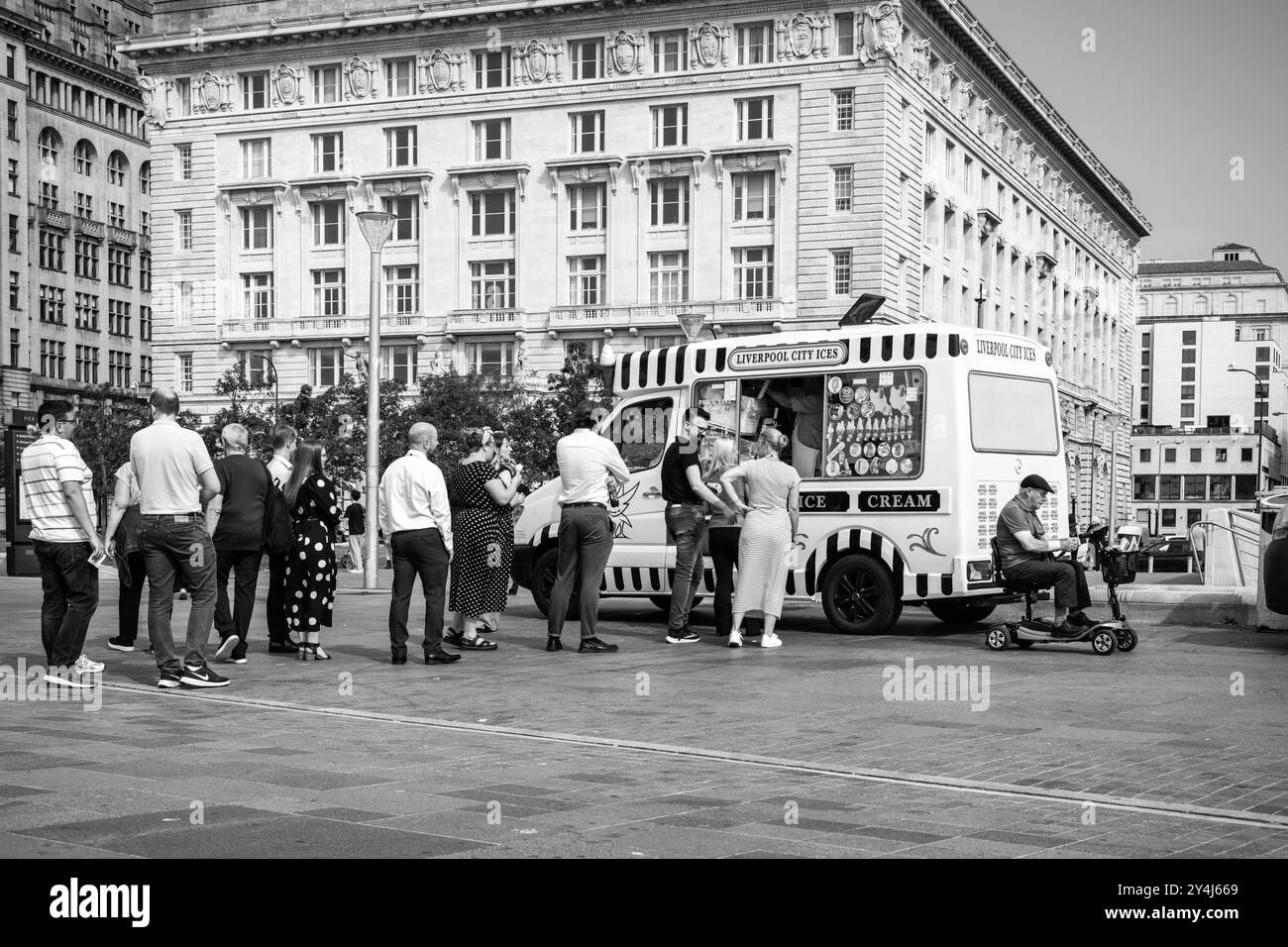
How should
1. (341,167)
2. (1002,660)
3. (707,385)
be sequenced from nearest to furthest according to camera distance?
(1002,660), (707,385), (341,167)

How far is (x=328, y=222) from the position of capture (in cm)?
7538

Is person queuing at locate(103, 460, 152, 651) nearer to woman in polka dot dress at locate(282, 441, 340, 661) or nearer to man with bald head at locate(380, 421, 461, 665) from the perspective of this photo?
woman in polka dot dress at locate(282, 441, 340, 661)

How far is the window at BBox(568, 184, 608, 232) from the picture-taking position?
71188mm

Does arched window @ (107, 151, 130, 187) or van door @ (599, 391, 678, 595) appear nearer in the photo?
van door @ (599, 391, 678, 595)

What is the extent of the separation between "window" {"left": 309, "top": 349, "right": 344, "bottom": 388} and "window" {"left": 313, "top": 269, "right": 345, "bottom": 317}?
1770 millimetres

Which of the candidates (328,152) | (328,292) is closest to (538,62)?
(328,152)

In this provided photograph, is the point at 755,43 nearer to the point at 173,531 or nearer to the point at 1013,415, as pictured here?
the point at 1013,415

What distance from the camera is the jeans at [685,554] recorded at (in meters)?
14.3

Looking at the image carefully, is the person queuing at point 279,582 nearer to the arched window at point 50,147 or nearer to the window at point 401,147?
the window at point 401,147

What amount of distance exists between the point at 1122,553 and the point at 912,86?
2276 inches

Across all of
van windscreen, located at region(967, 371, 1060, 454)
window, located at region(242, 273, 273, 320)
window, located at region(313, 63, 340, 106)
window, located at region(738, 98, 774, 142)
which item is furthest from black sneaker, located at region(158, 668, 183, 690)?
window, located at region(313, 63, 340, 106)

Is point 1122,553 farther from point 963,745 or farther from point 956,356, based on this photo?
point 963,745

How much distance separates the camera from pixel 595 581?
1313 cm
